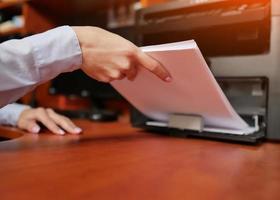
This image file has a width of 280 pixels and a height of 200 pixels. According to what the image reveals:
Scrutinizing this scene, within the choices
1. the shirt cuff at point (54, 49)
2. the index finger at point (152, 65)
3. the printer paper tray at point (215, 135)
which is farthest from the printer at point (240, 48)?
the shirt cuff at point (54, 49)

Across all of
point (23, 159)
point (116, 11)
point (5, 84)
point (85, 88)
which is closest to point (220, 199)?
point (23, 159)

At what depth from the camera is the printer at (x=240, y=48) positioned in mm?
707

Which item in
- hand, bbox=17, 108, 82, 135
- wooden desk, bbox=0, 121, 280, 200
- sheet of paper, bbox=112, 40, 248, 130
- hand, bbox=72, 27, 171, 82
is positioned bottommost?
wooden desk, bbox=0, 121, 280, 200

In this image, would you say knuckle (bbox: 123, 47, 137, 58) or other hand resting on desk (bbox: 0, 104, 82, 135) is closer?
knuckle (bbox: 123, 47, 137, 58)

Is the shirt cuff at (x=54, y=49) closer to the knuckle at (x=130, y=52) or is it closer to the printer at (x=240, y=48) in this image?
the knuckle at (x=130, y=52)

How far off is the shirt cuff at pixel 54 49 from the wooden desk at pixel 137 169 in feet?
0.55

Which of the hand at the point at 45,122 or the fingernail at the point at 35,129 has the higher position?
the hand at the point at 45,122

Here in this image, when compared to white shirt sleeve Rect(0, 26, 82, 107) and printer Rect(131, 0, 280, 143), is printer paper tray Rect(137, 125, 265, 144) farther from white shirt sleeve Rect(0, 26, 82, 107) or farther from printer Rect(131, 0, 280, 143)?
white shirt sleeve Rect(0, 26, 82, 107)

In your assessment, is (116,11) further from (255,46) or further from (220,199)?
(220,199)

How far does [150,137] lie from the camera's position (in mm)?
754

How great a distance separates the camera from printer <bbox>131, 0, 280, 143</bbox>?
71cm

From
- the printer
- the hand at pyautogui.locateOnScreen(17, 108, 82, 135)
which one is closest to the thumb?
the hand at pyautogui.locateOnScreen(17, 108, 82, 135)

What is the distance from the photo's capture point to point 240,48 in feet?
2.52

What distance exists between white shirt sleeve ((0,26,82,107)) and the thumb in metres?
0.17
